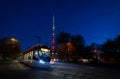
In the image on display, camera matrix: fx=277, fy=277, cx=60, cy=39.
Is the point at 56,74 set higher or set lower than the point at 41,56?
lower

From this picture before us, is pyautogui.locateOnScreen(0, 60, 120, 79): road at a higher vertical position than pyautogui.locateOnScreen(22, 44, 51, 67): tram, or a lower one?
lower

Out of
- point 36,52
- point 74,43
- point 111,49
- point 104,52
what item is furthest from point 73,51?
point 36,52

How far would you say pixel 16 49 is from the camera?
113875 mm

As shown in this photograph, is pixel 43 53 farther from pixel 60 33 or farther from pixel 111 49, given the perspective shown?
pixel 60 33

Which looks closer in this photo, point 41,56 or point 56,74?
point 56,74

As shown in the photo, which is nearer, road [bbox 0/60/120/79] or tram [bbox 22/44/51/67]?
road [bbox 0/60/120/79]

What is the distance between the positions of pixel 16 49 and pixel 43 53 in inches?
2831

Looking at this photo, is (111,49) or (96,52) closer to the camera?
(111,49)

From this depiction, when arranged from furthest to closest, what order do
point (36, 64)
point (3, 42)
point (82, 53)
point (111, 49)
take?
point (82, 53) < point (111, 49) < point (3, 42) < point (36, 64)

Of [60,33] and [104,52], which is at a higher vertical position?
[60,33]

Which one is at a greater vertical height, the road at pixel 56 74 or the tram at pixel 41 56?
the tram at pixel 41 56

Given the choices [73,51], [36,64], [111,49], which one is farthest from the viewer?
[73,51]

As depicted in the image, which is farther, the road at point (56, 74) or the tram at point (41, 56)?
the tram at point (41, 56)

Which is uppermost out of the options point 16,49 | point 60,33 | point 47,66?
point 60,33
